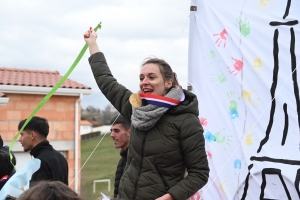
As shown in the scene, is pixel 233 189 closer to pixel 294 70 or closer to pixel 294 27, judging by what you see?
pixel 294 70

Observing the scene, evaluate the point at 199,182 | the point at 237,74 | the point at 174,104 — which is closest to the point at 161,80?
the point at 174,104

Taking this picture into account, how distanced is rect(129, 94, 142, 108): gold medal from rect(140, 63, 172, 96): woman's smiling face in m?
0.12

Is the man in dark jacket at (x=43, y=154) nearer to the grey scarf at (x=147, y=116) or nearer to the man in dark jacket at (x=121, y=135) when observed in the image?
the man in dark jacket at (x=121, y=135)

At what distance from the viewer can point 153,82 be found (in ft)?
10.2

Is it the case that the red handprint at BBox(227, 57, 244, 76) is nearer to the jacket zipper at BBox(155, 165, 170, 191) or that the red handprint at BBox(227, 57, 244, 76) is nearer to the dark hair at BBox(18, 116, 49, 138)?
the jacket zipper at BBox(155, 165, 170, 191)

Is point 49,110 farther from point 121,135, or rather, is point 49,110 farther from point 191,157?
point 191,157

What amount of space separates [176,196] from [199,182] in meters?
0.16

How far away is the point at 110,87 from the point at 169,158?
0.56 m

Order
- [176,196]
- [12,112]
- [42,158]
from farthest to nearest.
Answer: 1. [12,112]
2. [42,158]
3. [176,196]

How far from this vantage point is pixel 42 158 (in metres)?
4.27

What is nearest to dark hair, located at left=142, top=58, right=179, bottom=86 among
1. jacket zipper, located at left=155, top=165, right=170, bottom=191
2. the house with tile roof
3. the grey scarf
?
the grey scarf

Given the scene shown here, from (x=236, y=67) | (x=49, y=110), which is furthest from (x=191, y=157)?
(x=49, y=110)

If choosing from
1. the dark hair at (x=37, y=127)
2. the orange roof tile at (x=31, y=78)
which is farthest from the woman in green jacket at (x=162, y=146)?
the orange roof tile at (x=31, y=78)

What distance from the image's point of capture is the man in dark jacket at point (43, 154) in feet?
13.8
